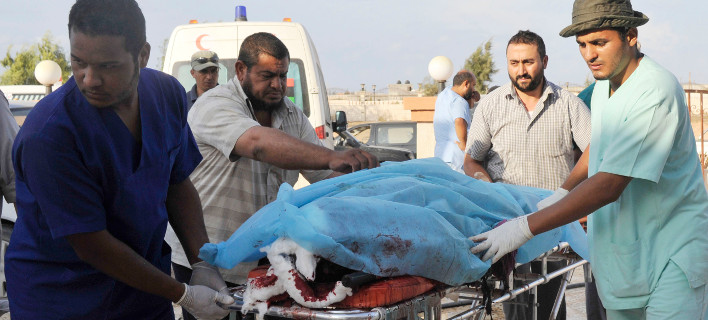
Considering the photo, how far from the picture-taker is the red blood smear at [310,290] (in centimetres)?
229

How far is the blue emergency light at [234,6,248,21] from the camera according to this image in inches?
327

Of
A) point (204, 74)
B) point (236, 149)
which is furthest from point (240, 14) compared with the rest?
point (236, 149)

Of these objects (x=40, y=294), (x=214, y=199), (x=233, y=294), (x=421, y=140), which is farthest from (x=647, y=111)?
(x=421, y=140)

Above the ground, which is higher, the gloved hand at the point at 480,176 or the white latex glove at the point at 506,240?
the white latex glove at the point at 506,240

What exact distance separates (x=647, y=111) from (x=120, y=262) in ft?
5.97

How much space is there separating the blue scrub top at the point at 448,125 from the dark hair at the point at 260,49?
435cm

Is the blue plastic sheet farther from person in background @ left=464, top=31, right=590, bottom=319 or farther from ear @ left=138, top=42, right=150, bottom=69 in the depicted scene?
person in background @ left=464, top=31, right=590, bottom=319

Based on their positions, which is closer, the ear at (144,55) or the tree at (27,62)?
the ear at (144,55)

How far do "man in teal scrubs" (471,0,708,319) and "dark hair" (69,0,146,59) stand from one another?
1.37m

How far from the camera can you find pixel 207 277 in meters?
2.50

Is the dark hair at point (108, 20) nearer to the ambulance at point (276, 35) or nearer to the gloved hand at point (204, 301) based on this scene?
the gloved hand at point (204, 301)

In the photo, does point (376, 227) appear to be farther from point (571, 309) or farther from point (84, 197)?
point (571, 309)

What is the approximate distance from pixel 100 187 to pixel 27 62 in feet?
130

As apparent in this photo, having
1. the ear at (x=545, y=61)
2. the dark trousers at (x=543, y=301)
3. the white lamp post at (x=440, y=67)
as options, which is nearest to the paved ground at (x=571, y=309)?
the dark trousers at (x=543, y=301)
